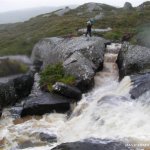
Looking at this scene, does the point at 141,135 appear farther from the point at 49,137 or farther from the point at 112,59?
the point at 112,59

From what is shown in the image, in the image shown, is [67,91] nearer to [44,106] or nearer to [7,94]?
[44,106]

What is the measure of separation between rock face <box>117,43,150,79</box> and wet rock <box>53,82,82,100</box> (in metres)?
5.97

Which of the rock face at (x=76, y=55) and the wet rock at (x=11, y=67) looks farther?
the wet rock at (x=11, y=67)

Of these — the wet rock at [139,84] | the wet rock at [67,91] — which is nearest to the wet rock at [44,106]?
the wet rock at [67,91]

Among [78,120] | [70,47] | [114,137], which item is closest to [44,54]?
[70,47]

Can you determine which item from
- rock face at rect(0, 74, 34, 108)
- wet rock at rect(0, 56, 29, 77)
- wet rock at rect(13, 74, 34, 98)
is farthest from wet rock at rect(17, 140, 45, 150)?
wet rock at rect(0, 56, 29, 77)

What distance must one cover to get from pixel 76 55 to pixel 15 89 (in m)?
7.15

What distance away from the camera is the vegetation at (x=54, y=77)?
37.6m

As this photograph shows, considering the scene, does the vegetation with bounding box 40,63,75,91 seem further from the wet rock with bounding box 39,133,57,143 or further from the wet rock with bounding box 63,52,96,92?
the wet rock with bounding box 39,133,57,143

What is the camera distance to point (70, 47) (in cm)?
4388

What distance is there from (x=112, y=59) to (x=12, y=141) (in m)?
17.7

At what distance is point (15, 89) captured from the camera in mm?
38500

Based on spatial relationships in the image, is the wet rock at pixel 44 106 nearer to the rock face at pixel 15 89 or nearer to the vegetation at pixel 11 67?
the rock face at pixel 15 89

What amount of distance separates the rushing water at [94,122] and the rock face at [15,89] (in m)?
1.68
